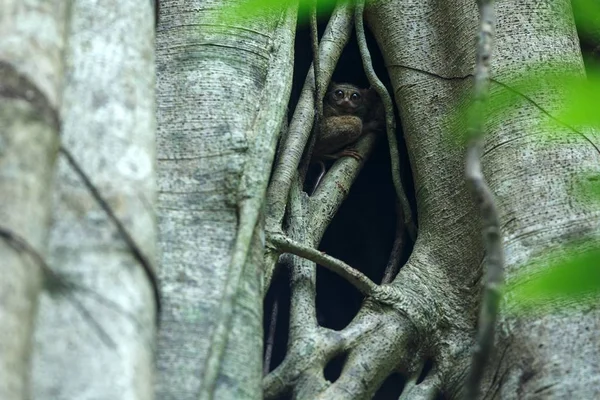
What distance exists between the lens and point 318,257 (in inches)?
122

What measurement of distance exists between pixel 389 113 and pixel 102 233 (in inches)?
76.3

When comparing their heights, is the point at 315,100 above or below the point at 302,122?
above

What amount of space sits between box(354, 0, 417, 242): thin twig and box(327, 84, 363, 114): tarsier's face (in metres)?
0.25

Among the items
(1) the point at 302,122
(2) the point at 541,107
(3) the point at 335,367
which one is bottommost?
(3) the point at 335,367

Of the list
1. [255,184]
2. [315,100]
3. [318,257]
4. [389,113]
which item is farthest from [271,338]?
[389,113]

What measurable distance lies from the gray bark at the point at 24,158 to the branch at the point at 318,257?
1.14 metres

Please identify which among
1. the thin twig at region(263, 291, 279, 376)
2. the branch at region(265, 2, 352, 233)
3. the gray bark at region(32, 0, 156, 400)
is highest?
the branch at region(265, 2, 352, 233)

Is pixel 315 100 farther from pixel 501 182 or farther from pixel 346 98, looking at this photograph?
pixel 501 182

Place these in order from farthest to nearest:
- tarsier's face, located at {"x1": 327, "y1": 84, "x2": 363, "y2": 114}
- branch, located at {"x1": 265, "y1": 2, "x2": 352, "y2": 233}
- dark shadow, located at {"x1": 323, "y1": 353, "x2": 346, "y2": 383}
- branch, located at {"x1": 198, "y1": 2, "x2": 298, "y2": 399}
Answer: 1. tarsier's face, located at {"x1": 327, "y1": 84, "x2": 363, "y2": 114}
2. branch, located at {"x1": 265, "y1": 2, "x2": 352, "y2": 233}
3. dark shadow, located at {"x1": 323, "y1": 353, "x2": 346, "y2": 383}
4. branch, located at {"x1": 198, "y1": 2, "x2": 298, "y2": 399}

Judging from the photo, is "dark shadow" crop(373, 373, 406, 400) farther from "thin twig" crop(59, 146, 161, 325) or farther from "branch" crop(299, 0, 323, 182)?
"thin twig" crop(59, 146, 161, 325)

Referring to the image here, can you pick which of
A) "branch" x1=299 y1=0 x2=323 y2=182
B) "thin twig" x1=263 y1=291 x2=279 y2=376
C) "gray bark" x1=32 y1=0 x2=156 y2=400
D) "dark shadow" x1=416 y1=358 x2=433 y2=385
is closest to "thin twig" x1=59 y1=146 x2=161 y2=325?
"gray bark" x1=32 y1=0 x2=156 y2=400

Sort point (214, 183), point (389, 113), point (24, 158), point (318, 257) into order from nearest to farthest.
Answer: point (24, 158)
point (214, 183)
point (318, 257)
point (389, 113)

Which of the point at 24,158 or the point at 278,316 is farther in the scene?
the point at 278,316

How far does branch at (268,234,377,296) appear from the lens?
122 inches
